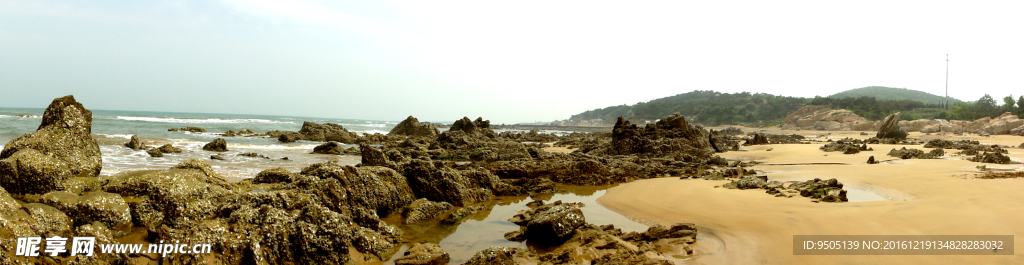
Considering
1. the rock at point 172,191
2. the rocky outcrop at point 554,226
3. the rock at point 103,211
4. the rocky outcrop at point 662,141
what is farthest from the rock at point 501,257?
the rocky outcrop at point 662,141

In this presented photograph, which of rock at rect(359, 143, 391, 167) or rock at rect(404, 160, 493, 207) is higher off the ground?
rock at rect(359, 143, 391, 167)

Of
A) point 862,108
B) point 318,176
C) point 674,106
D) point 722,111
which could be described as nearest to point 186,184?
point 318,176

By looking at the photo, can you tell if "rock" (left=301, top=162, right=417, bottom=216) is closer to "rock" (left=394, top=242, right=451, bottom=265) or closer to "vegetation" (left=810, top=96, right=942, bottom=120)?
"rock" (left=394, top=242, right=451, bottom=265)

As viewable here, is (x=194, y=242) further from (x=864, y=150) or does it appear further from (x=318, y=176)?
(x=864, y=150)

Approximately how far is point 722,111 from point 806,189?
290 feet

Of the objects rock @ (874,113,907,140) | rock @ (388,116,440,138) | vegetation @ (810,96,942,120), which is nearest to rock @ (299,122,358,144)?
rock @ (388,116,440,138)

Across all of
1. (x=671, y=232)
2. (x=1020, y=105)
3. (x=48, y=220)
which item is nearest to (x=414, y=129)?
(x=671, y=232)

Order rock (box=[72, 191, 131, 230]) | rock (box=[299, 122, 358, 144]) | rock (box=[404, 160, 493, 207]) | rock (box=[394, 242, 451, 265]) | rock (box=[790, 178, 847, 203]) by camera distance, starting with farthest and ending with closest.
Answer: rock (box=[299, 122, 358, 144]) → rock (box=[404, 160, 493, 207]) → rock (box=[790, 178, 847, 203]) → rock (box=[394, 242, 451, 265]) → rock (box=[72, 191, 131, 230])

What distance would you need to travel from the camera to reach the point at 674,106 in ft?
367

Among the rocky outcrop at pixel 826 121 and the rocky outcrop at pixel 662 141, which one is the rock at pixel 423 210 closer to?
the rocky outcrop at pixel 662 141

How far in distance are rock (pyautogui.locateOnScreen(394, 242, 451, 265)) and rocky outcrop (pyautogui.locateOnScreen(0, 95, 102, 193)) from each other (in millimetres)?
3901

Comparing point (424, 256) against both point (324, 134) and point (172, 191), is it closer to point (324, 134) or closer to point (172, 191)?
point (172, 191)

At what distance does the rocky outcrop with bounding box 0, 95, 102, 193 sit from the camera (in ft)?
16.4

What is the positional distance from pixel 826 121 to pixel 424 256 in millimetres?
64326
